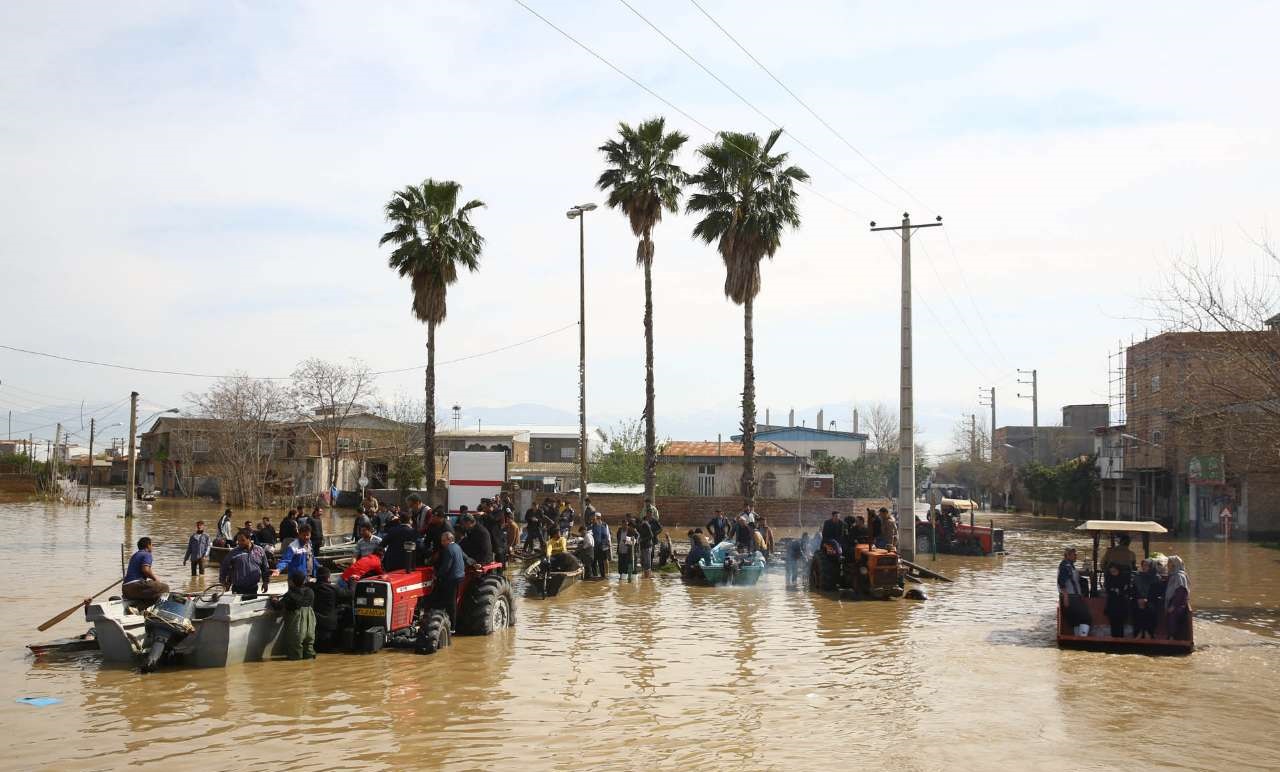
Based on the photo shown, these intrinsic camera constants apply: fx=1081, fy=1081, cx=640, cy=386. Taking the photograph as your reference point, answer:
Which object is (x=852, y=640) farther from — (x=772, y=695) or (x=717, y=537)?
(x=717, y=537)

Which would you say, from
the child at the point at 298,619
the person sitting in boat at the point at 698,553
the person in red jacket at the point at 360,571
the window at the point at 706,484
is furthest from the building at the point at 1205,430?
the window at the point at 706,484

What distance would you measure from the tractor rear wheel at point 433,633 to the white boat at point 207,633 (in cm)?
199

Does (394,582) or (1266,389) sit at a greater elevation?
(1266,389)

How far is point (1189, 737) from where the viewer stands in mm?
10867

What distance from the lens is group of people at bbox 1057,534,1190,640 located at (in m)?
15.6

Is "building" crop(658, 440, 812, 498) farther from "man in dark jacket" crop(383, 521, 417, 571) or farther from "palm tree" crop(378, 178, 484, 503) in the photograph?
"man in dark jacket" crop(383, 521, 417, 571)

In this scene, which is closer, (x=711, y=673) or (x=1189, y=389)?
(x=711, y=673)

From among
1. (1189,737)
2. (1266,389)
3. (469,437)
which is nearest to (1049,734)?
(1189,737)

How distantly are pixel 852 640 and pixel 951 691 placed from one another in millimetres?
4196

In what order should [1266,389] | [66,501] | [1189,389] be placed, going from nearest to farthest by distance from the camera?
[1266,389] < [1189,389] < [66,501]

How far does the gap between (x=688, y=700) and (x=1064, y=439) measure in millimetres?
80308

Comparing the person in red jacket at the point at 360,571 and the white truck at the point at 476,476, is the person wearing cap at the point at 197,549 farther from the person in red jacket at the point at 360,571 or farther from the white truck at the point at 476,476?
the white truck at the point at 476,476

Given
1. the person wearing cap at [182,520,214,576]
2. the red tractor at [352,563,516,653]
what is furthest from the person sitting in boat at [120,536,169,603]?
the person wearing cap at [182,520,214,576]

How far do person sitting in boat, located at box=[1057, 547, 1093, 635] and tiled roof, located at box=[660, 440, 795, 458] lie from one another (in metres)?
39.3
